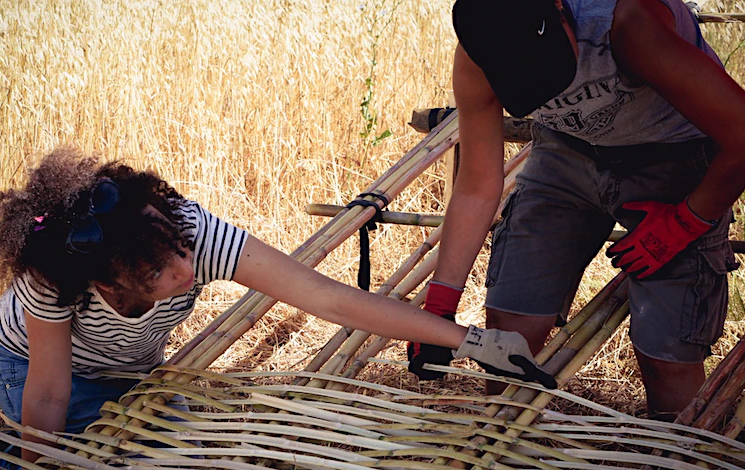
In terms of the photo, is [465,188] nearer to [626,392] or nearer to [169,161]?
[626,392]

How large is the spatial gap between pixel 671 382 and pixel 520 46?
32.8 inches

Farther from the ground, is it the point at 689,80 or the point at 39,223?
the point at 689,80

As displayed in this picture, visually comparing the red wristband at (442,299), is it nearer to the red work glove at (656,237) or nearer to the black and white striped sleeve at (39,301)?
the red work glove at (656,237)

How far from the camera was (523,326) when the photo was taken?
198cm

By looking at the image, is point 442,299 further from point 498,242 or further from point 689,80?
point 689,80

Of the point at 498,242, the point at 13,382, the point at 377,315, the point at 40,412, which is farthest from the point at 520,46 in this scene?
the point at 13,382

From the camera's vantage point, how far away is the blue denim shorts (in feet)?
6.30

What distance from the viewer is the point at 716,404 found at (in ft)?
4.67

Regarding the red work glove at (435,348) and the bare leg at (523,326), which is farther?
the bare leg at (523,326)

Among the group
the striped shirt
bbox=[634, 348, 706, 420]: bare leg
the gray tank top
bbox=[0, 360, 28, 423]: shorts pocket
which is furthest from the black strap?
bbox=[0, 360, 28, 423]: shorts pocket

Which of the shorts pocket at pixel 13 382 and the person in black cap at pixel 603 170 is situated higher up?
the person in black cap at pixel 603 170

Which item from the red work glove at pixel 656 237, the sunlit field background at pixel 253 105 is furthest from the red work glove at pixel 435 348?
the sunlit field background at pixel 253 105

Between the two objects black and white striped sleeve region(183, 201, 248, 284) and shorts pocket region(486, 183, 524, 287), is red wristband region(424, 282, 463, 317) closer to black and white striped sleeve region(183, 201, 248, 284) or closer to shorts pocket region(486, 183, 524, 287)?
shorts pocket region(486, 183, 524, 287)

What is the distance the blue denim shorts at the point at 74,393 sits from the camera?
1919 millimetres
